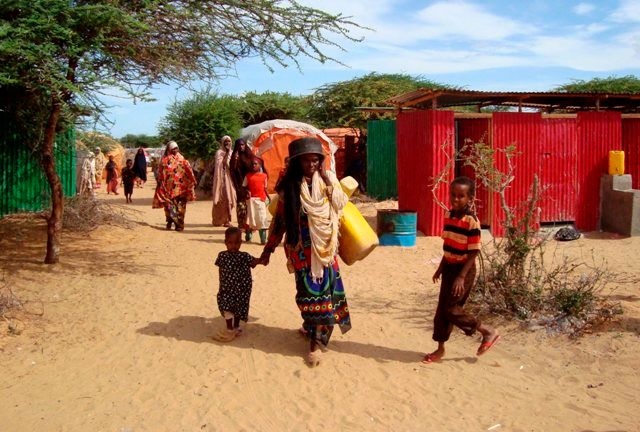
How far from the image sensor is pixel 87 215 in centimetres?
1040

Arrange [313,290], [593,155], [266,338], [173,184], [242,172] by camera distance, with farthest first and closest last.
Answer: [593,155], [173,184], [242,172], [266,338], [313,290]

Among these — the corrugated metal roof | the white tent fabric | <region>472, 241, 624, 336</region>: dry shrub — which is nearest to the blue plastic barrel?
the corrugated metal roof

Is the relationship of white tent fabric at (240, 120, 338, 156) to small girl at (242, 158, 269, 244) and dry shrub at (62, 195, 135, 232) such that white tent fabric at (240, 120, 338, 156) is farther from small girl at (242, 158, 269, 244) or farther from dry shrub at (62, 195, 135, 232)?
small girl at (242, 158, 269, 244)

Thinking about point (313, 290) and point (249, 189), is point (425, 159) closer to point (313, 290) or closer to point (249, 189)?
point (249, 189)

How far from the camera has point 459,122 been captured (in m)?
12.2

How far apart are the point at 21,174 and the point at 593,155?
10988 millimetres

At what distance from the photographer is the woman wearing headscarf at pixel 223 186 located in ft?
36.6

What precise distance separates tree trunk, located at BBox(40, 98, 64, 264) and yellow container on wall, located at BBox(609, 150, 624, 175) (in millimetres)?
9885

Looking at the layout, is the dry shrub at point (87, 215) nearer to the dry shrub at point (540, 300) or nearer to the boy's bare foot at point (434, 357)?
the dry shrub at point (540, 300)

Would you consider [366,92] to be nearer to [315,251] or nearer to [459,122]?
[459,122]

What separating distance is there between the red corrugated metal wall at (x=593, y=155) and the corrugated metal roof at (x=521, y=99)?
1.34 feet

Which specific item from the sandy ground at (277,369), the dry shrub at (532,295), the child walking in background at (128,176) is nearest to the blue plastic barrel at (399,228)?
the sandy ground at (277,369)

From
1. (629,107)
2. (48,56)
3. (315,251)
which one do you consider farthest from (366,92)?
(315,251)

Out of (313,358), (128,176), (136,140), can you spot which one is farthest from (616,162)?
(136,140)
